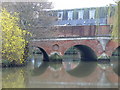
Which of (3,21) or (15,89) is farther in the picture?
(3,21)

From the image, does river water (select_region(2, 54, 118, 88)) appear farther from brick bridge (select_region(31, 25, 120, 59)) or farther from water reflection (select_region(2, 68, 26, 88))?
brick bridge (select_region(31, 25, 120, 59))

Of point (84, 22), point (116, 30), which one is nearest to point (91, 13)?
point (84, 22)

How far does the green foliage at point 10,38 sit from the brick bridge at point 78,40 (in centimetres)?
684

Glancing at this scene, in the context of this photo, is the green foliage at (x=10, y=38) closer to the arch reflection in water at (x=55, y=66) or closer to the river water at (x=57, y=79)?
the river water at (x=57, y=79)

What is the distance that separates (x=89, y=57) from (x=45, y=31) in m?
10.0

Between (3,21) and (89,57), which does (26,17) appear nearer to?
(3,21)

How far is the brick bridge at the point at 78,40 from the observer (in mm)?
24094

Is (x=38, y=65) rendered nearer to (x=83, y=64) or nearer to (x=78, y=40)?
(x=83, y=64)

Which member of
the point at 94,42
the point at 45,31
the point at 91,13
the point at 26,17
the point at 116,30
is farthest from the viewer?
the point at 91,13

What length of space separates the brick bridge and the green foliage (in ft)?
22.4

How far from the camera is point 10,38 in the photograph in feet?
55.6

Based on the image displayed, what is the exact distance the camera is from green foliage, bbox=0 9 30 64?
16509 millimetres

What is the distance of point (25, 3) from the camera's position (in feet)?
63.6

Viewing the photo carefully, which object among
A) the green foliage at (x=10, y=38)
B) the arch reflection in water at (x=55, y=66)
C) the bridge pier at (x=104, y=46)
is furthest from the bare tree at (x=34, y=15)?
the bridge pier at (x=104, y=46)
